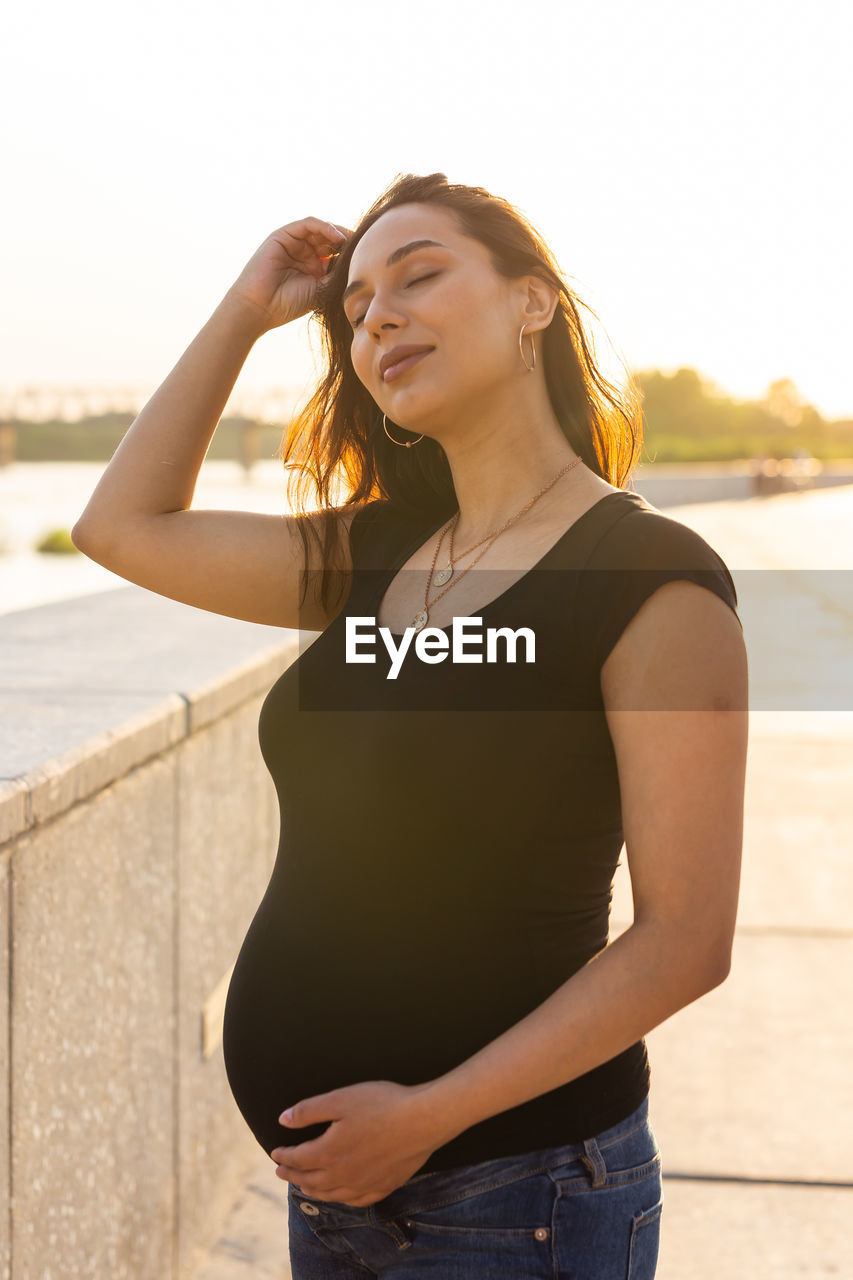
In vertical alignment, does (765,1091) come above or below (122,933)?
below

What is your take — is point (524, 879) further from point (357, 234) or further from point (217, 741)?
point (217, 741)

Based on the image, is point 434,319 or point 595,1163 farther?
point 434,319

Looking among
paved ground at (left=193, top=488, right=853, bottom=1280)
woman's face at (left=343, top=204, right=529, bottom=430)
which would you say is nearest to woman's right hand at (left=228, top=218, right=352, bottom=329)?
woman's face at (left=343, top=204, right=529, bottom=430)

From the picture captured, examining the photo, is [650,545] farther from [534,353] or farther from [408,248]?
[408,248]

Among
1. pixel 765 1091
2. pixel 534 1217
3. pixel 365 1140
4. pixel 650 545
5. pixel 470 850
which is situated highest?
pixel 650 545

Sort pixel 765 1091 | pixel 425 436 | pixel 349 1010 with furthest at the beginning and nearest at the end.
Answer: pixel 765 1091 → pixel 425 436 → pixel 349 1010

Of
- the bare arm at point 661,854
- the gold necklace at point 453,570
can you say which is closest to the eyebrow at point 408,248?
the gold necklace at point 453,570

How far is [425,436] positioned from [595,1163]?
1108mm

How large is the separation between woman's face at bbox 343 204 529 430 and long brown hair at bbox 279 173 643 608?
0.04 meters

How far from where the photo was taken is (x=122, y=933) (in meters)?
2.56

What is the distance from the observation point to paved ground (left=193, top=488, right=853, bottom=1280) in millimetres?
3268

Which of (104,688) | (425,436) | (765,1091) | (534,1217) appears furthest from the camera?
(765,1091)

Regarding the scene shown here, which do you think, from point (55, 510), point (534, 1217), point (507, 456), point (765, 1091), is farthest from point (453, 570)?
point (55, 510)

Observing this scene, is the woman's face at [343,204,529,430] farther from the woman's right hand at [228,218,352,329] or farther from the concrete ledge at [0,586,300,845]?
the concrete ledge at [0,586,300,845]
